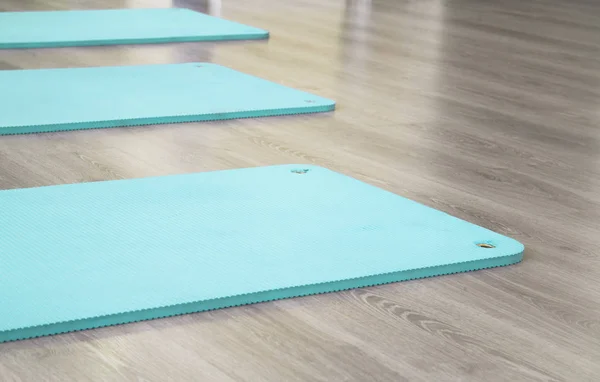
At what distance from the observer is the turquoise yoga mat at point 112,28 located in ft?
14.2

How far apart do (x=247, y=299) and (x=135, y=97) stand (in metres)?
1.62

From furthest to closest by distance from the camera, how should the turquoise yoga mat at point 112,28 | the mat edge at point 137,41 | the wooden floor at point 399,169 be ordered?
the turquoise yoga mat at point 112,28, the mat edge at point 137,41, the wooden floor at point 399,169

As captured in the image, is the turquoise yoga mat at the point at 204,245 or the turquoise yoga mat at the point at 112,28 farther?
the turquoise yoga mat at the point at 112,28

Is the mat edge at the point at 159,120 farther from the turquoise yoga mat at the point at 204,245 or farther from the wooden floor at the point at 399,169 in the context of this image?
the turquoise yoga mat at the point at 204,245

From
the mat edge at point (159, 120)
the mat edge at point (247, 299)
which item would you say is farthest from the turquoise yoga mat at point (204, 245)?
the mat edge at point (159, 120)

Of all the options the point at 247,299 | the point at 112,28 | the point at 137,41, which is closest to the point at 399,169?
the point at 247,299

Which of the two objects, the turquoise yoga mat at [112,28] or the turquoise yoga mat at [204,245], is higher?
the turquoise yoga mat at [112,28]

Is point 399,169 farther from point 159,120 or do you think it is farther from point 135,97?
point 135,97

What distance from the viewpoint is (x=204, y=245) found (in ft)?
6.58

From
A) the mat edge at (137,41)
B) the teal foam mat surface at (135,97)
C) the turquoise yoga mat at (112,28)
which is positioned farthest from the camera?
the turquoise yoga mat at (112,28)

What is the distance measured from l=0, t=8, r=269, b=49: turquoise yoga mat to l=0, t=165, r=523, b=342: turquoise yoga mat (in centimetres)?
206

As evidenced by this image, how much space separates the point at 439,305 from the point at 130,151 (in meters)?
1.18

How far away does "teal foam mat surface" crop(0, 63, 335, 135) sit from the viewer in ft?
9.84

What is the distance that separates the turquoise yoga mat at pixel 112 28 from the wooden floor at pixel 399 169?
12 cm
